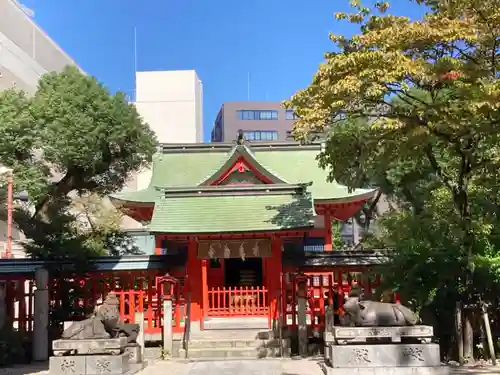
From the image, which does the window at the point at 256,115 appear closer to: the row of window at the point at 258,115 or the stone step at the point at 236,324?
the row of window at the point at 258,115

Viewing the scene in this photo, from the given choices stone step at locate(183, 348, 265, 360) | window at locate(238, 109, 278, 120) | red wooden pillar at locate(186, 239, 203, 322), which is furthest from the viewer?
window at locate(238, 109, 278, 120)

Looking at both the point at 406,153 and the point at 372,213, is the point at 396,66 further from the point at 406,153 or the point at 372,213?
the point at 372,213

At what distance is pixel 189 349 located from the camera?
1620 cm

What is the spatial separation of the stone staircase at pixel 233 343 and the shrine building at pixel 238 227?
44 cm

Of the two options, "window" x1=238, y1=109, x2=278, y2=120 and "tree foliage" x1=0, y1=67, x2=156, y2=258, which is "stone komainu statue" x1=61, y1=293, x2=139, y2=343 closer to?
"tree foliage" x1=0, y1=67, x2=156, y2=258

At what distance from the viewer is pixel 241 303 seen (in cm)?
1742

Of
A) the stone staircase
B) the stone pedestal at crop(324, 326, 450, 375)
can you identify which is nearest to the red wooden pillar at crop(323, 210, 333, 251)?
the stone staircase

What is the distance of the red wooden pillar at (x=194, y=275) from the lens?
696 inches

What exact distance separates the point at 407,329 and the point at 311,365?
3.05 m

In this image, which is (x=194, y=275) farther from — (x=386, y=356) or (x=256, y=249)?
(x=386, y=356)

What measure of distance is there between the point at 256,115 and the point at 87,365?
3092 inches

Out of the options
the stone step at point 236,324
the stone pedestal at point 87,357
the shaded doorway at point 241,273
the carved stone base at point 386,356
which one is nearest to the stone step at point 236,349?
the stone step at point 236,324

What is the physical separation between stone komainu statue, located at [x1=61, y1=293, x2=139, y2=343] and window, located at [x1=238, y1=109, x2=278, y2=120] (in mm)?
76299

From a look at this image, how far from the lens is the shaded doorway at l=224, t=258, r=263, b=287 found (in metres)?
21.1
